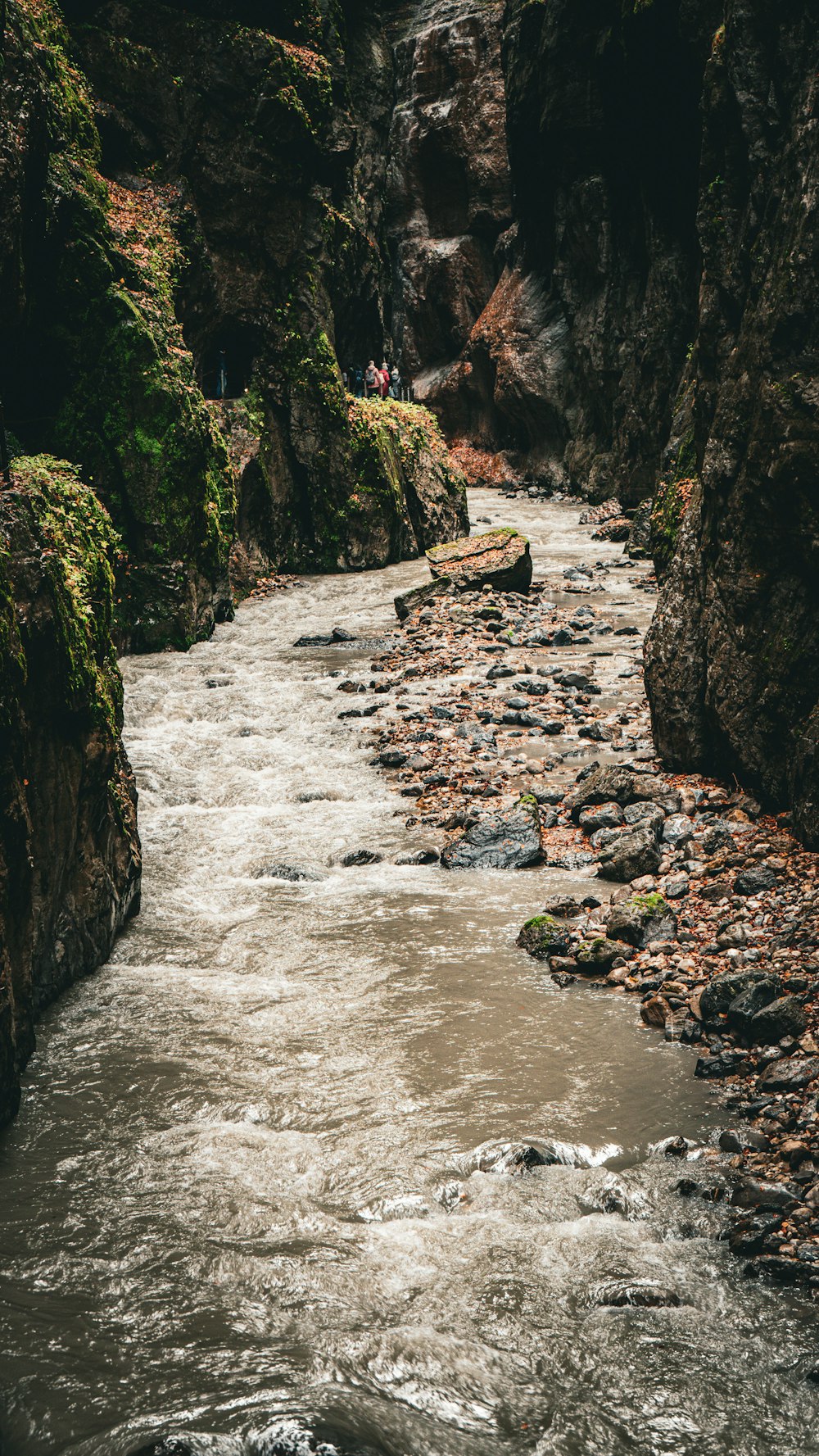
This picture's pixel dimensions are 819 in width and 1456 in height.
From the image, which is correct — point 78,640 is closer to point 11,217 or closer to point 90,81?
point 11,217

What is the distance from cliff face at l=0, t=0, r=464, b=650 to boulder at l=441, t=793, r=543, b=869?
7.02 metres

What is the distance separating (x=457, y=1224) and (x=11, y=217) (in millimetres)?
9530

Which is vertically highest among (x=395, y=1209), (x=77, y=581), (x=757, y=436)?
(x=757, y=436)

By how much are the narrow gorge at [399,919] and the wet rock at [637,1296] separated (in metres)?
0.01

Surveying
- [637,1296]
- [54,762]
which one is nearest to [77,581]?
[54,762]

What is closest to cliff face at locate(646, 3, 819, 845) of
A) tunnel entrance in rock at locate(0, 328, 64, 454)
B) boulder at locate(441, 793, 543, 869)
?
boulder at locate(441, 793, 543, 869)

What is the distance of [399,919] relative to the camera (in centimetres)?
798

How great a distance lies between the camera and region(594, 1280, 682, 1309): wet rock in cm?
416

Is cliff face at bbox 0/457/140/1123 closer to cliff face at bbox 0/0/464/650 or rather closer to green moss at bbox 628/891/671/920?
green moss at bbox 628/891/671/920

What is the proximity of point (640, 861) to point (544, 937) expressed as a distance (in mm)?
1330

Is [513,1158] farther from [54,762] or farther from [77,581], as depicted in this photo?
[77,581]

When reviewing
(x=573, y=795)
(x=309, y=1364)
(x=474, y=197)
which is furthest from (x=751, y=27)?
(x=474, y=197)

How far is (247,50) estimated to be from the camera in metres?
22.5

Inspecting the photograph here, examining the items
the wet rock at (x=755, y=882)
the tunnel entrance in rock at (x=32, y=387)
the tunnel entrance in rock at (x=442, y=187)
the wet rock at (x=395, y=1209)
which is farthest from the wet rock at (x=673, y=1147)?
the tunnel entrance in rock at (x=442, y=187)
